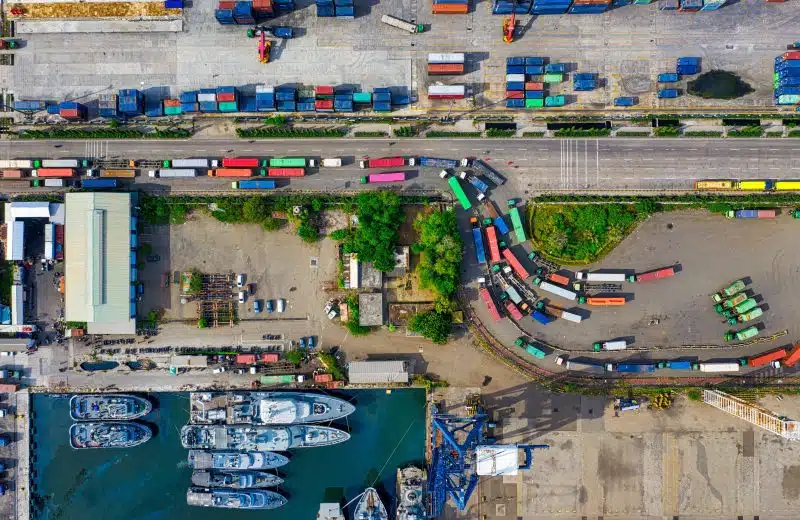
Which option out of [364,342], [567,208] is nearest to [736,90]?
[567,208]

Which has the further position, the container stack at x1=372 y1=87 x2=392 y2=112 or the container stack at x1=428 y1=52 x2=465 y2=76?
the container stack at x1=372 y1=87 x2=392 y2=112

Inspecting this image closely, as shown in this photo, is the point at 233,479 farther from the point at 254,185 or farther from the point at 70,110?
the point at 70,110

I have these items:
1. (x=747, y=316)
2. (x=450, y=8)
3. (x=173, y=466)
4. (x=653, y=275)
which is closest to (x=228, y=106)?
(x=450, y=8)

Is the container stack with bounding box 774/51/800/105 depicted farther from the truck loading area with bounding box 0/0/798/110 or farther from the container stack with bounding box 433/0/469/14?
the container stack with bounding box 433/0/469/14

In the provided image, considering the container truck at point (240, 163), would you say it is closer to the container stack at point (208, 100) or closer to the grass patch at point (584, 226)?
the container stack at point (208, 100)

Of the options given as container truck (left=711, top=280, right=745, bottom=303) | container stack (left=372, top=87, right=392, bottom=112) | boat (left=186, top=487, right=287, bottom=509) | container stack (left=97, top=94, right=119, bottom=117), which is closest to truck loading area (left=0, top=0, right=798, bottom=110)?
container stack (left=372, top=87, right=392, bottom=112)

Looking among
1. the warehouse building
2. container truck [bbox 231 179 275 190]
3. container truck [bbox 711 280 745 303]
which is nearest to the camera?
the warehouse building
